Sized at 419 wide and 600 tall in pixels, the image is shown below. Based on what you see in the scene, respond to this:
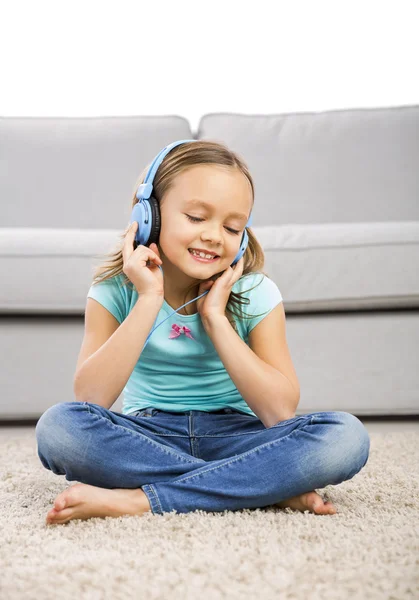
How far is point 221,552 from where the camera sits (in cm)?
86

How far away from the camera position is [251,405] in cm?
120

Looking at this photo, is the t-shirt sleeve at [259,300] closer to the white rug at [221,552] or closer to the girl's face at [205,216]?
the girl's face at [205,216]

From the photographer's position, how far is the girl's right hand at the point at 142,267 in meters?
1.23

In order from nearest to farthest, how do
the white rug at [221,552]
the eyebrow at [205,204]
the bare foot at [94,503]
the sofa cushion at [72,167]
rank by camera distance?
the white rug at [221,552]
the bare foot at [94,503]
the eyebrow at [205,204]
the sofa cushion at [72,167]

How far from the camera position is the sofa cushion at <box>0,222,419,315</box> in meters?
1.83

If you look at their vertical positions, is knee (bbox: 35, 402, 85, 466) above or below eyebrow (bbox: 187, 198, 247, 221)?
below

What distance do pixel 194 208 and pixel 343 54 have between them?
2.20 metres

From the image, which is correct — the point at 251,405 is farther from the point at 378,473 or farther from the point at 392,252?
the point at 392,252

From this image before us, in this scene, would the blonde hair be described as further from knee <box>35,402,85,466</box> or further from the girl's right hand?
knee <box>35,402,85,466</box>

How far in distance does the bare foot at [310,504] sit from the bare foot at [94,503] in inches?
8.2

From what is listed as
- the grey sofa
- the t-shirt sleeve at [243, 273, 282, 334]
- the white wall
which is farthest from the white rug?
the white wall

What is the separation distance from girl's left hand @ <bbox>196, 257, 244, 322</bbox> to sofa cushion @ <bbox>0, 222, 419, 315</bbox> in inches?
23.3

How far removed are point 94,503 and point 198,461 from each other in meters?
0.18

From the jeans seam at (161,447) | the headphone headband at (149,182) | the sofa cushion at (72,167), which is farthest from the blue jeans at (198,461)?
the sofa cushion at (72,167)
